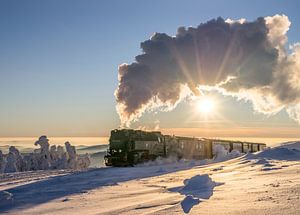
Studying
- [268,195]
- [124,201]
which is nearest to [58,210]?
[124,201]

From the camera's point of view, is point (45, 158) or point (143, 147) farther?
point (45, 158)

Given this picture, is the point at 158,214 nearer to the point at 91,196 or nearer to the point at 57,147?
the point at 91,196

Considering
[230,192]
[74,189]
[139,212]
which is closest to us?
[139,212]

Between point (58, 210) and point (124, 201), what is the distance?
1.85 meters

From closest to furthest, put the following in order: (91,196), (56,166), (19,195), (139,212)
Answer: (139,212) → (91,196) → (19,195) → (56,166)

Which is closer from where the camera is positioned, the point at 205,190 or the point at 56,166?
the point at 205,190

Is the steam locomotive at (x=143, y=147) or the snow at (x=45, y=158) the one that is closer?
the steam locomotive at (x=143, y=147)

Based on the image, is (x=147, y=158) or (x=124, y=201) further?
(x=147, y=158)

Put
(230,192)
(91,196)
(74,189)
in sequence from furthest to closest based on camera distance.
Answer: (74,189) < (91,196) < (230,192)

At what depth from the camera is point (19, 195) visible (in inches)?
532

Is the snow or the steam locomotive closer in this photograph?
the steam locomotive

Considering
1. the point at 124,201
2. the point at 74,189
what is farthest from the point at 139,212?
the point at 74,189

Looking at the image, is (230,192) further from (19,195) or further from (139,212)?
(19,195)

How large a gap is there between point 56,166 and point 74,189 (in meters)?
24.7
